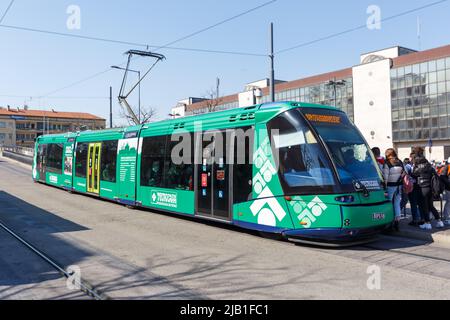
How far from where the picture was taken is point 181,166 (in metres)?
11.5

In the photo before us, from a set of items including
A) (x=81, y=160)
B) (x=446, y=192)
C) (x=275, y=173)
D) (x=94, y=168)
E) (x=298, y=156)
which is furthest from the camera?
(x=81, y=160)

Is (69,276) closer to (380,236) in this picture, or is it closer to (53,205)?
(380,236)

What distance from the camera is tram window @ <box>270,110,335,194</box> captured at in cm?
783

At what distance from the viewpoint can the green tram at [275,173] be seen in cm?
780

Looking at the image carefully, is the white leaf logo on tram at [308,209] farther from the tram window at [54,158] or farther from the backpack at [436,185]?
the tram window at [54,158]

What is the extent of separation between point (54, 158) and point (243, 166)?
15.8 m

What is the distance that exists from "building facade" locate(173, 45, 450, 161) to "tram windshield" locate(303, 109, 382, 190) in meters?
40.3

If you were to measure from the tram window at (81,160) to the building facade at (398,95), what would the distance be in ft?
106

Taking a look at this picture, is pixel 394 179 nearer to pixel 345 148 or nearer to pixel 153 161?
pixel 345 148

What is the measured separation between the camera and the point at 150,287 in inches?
222

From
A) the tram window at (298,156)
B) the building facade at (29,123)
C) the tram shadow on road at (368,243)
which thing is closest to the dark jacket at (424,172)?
the tram shadow on road at (368,243)

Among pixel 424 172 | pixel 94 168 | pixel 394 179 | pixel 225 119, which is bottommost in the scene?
pixel 394 179

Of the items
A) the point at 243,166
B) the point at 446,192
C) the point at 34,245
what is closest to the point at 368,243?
the point at 446,192

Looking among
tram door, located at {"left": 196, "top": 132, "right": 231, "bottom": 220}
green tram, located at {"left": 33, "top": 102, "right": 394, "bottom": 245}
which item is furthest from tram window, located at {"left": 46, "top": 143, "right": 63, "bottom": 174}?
tram door, located at {"left": 196, "top": 132, "right": 231, "bottom": 220}
